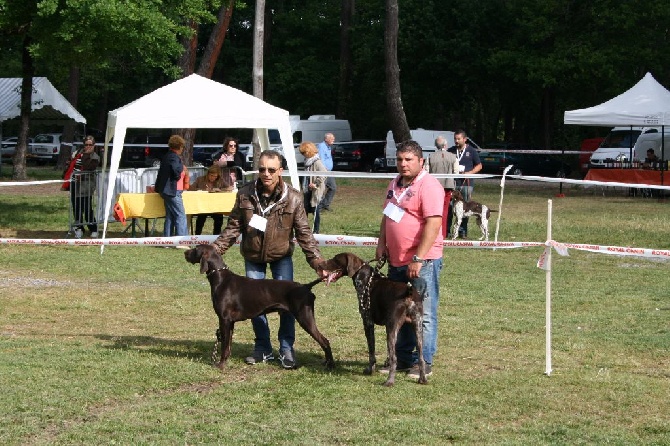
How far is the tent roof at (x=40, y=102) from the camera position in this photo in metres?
40.5

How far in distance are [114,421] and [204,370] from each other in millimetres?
1566

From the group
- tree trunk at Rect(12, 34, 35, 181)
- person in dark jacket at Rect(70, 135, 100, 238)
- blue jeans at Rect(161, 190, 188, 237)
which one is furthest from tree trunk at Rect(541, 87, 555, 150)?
blue jeans at Rect(161, 190, 188, 237)

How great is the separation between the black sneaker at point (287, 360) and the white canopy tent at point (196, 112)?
29.8 feet

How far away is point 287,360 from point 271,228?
1038mm

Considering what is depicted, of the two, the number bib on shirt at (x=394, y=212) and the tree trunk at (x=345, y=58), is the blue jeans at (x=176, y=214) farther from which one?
the tree trunk at (x=345, y=58)

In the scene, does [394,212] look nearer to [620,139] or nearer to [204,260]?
[204,260]

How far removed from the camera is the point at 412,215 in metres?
7.90

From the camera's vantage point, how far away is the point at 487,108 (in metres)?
59.1

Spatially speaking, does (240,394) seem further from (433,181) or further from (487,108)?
(487,108)

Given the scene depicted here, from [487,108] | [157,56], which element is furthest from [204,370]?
[487,108]

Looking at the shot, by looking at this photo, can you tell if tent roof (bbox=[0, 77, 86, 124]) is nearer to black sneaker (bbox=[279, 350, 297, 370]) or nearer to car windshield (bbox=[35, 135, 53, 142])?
car windshield (bbox=[35, 135, 53, 142])

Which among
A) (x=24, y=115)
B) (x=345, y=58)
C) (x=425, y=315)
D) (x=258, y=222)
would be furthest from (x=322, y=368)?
(x=345, y=58)

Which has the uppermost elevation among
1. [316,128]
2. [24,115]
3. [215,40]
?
[215,40]

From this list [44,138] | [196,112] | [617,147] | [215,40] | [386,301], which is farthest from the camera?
[44,138]
